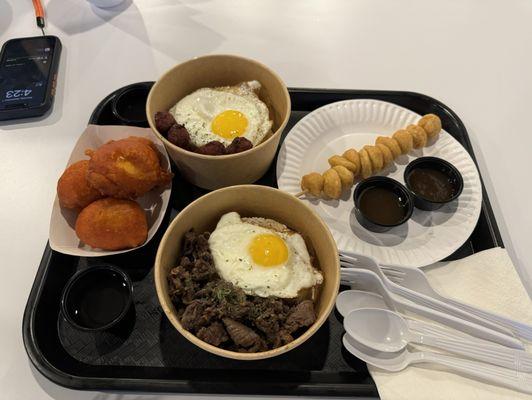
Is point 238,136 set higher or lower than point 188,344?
higher

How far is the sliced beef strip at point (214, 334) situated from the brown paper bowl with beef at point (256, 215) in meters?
0.07

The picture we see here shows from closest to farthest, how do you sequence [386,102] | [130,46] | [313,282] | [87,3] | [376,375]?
[376,375]
[313,282]
[386,102]
[130,46]
[87,3]

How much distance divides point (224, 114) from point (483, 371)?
5.85ft

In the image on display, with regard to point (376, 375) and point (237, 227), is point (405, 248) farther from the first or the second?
point (237, 227)

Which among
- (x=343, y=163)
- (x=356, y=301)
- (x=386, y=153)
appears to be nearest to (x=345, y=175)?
(x=343, y=163)

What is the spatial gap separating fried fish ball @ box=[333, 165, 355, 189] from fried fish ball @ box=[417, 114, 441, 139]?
22.7 inches

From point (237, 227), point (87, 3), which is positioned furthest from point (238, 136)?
point (87, 3)

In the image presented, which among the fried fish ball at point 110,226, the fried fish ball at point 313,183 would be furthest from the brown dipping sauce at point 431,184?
the fried fish ball at point 110,226

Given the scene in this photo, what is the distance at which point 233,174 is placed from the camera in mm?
2055

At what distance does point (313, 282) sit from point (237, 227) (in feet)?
1.43

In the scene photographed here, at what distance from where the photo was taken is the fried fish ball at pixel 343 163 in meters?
2.23

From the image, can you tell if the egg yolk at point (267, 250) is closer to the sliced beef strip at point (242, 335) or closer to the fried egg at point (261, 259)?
the fried egg at point (261, 259)

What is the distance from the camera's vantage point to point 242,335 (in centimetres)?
154

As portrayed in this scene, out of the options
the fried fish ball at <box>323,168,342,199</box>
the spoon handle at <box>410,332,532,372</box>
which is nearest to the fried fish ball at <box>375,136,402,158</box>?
the fried fish ball at <box>323,168,342,199</box>
